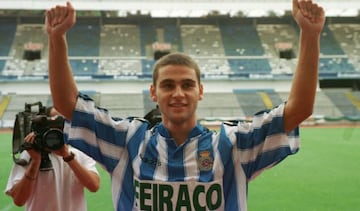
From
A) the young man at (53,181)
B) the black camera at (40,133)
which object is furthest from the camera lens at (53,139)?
the young man at (53,181)

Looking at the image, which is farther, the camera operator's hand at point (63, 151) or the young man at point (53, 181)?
the young man at point (53, 181)

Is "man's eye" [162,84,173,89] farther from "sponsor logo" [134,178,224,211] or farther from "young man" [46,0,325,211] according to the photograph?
"sponsor logo" [134,178,224,211]

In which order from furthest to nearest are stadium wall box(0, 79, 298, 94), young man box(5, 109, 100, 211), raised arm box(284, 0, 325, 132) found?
stadium wall box(0, 79, 298, 94) → young man box(5, 109, 100, 211) → raised arm box(284, 0, 325, 132)

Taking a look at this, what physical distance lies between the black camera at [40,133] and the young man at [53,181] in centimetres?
3

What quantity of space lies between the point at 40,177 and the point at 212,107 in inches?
1078

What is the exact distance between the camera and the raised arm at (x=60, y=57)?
204cm

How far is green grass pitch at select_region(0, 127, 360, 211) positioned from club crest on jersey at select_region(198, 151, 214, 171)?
483cm

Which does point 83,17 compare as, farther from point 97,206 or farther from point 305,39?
point 305,39

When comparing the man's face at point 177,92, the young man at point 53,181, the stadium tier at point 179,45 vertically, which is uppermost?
the stadium tier at point 179,45

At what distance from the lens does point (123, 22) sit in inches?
1550

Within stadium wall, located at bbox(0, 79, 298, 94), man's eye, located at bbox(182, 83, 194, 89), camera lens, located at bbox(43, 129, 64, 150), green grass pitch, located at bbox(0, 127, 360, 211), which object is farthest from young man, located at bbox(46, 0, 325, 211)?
stadium wall, located at bbox(0, 79, 298, 94)

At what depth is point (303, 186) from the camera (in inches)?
332

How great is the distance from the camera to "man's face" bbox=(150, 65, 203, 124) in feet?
6.86

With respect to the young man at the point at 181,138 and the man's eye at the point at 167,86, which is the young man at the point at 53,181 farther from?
the man's eye at the point at 167,86
